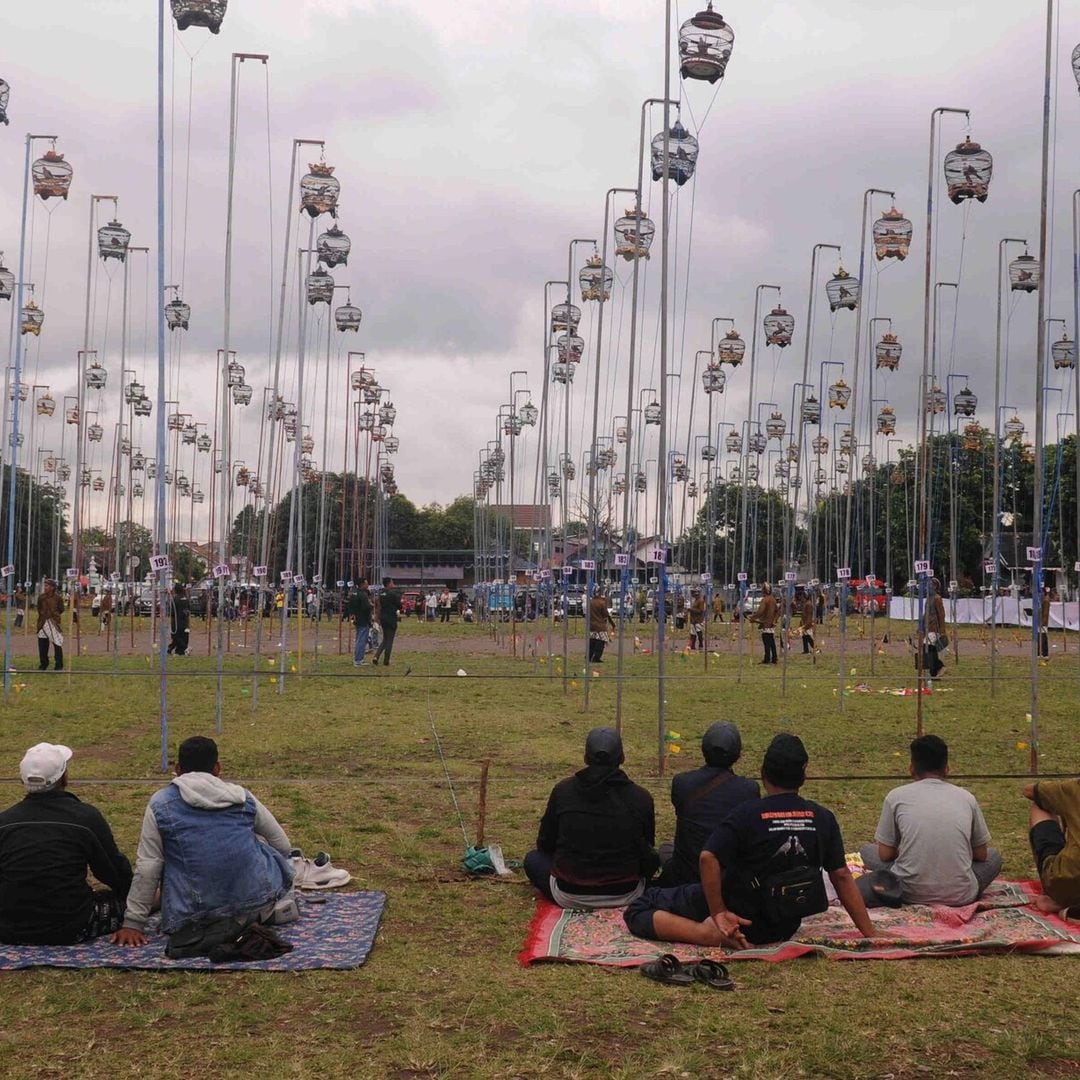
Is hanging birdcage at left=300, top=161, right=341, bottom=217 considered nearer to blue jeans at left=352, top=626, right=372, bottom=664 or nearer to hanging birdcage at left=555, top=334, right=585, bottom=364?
hanging birdcage at left=555, top=334, right=585, bottom=364

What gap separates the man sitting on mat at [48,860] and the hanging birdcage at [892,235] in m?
13.0

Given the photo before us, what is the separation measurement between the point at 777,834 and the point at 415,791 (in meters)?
6.29

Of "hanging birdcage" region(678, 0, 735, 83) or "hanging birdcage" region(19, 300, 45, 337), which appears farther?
"hanging birdcage" region(19, 300, 45, 337)

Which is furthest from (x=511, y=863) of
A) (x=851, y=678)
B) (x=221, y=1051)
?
(x=851, y=678)

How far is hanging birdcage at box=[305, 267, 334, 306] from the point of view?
2125 cm

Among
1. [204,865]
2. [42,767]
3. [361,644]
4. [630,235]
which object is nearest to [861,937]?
[204,865]

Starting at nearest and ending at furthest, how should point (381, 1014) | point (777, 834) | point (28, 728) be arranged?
point (381, 1014) < point (777, 834) < point (28, 728)

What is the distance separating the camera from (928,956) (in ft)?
23.9

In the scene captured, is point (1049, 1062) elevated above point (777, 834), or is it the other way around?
point (777, 834)

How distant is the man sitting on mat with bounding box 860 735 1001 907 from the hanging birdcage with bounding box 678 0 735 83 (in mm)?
7312

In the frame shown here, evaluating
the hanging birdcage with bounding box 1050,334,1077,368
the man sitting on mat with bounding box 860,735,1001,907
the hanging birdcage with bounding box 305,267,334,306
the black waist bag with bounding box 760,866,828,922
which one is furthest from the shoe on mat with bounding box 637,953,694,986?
the hanging birdcage with bounding box 1050,334,1077,368

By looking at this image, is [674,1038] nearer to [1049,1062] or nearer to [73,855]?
[1049,1062]

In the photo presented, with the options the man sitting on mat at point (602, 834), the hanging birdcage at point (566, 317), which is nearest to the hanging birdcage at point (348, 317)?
the hanging birdcage at point (566, 317)

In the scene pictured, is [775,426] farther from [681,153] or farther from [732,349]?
Answer: [681,153]
